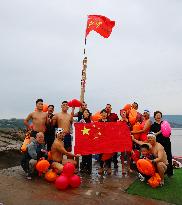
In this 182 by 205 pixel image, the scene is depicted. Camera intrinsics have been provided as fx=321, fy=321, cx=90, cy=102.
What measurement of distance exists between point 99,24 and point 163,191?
7.46 metres

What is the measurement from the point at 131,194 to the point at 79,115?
10.5ft

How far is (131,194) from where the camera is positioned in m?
7.70

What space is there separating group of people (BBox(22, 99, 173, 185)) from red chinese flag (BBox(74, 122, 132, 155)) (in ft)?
0.70


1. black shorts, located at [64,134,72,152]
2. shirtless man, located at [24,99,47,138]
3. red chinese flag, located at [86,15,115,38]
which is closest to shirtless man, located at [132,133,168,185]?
black shorts, located at [64,134,72,152]

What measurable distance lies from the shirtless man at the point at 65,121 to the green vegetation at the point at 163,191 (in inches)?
91.3

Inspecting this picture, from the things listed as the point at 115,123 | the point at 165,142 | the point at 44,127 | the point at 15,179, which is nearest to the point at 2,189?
the point at 15,179

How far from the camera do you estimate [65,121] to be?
9.50 m

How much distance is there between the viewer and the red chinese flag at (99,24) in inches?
507

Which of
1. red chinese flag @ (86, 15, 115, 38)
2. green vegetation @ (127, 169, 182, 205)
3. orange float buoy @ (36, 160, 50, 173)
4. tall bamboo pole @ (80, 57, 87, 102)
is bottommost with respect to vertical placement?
green vegetation @ (127, 169, 182, 205)

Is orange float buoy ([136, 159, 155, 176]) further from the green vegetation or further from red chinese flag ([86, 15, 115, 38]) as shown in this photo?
red chinese flag ([86, 15, 115, 38])

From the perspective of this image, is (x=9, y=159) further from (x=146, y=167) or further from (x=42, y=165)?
(x=146, y=167)

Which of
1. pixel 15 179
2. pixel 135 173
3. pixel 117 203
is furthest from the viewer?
pixel 135 173

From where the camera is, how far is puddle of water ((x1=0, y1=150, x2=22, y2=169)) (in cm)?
1087

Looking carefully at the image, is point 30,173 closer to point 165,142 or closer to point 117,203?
point 117,203
